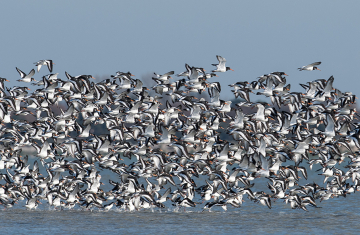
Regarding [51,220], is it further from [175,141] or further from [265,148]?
[265,148]

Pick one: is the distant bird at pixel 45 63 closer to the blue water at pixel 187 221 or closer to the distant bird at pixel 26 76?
the distant bird at pixel 26 76

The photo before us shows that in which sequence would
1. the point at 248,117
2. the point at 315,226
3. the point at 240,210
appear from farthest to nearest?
the point at 240,210 < the point at 248,117 < the point at 315,226

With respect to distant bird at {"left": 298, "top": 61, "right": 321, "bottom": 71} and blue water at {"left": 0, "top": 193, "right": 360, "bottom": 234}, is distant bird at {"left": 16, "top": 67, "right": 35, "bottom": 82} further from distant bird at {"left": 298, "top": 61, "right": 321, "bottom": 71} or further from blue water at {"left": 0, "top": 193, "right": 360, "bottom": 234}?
distant bird at {"left": 298, "top": 61, "right": 321, "bottom": 71}

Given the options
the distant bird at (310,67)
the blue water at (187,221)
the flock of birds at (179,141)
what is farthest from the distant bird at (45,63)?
the distant bird at (310,67)

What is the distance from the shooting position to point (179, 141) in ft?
99.7

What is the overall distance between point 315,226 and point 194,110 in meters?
8.78

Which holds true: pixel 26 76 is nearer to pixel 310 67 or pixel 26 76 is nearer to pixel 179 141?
pixel 179 141

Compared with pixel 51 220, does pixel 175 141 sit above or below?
above

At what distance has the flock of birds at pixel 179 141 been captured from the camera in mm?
30281

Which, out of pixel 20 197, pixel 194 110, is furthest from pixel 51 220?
pixel 194 110

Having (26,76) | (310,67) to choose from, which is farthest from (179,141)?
(26,76)

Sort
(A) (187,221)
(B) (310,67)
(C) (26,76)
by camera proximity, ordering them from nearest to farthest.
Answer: (A) (187,221)
(B) (310,67)
(C) (26,76)

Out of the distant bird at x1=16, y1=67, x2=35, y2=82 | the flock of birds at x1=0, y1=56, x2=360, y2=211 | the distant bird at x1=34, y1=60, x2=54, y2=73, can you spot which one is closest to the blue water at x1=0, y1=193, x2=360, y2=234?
the flock of birds at x1=0, y1=56, x2=360, y2=211

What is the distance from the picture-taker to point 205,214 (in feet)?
104
